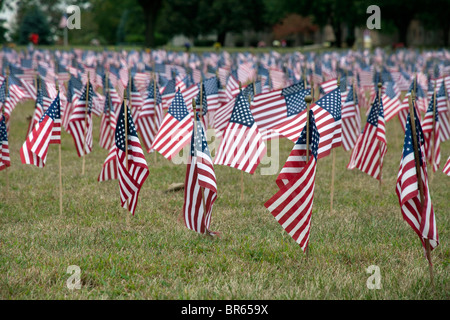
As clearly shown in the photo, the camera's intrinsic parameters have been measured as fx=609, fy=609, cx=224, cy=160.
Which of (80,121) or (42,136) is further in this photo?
(80,121)

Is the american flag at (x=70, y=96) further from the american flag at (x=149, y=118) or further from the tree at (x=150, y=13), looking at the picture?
the tree at (x=150, y=13)

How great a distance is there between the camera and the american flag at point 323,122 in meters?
7.14

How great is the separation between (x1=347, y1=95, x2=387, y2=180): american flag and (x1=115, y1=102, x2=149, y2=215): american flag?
3866 millimetres

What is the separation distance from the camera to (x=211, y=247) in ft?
23.2

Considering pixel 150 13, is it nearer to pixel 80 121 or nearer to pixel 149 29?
pixel 149 29

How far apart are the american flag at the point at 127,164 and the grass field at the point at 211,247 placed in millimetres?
376

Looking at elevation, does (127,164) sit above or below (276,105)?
below

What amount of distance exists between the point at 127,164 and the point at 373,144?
408cm

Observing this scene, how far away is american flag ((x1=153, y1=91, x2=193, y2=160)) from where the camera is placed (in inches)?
305

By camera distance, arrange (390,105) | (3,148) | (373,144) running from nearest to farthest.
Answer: (3,148), (373,144), (390,105)

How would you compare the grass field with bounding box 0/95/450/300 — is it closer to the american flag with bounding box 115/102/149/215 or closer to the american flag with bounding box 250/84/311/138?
the american flag with bounding box 115/102/149/215

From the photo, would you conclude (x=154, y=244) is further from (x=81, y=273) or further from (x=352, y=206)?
(x=352, y=206)

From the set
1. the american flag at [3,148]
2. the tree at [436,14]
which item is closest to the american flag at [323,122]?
the american flag at [3,148]

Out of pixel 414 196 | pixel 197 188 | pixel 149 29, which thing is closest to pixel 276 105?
pixel 197 188
